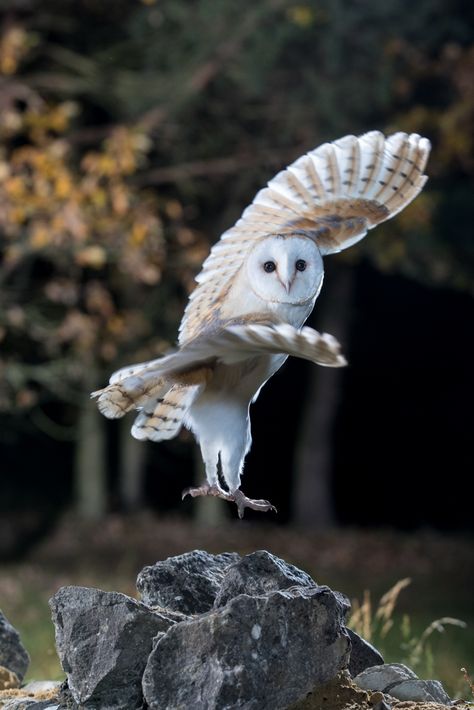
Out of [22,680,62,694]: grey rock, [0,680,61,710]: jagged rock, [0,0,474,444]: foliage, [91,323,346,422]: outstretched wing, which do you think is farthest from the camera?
[0,0,474,444]: foliage

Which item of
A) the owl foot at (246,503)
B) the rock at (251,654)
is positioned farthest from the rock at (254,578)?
the rock at (251,654)

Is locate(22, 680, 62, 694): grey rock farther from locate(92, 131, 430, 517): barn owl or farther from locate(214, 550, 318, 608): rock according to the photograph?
locate(92, 131, 430, 517): barn owl

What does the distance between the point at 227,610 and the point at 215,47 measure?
993cm

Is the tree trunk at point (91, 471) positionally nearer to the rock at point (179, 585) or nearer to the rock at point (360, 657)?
the rock at point (179, 585)

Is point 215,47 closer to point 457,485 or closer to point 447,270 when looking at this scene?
point 447,270

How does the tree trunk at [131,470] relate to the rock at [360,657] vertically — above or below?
below

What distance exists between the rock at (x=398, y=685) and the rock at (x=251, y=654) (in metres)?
0.43

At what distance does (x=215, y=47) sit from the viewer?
491 inches

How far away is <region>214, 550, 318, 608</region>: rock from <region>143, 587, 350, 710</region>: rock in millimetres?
296

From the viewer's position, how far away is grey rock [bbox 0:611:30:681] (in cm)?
456

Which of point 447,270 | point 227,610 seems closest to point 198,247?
point 447,270

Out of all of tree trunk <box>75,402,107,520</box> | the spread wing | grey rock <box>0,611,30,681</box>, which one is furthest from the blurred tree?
the spread wing

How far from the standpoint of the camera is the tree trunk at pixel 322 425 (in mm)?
17938

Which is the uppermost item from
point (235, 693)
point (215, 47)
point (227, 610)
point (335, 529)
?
point (215, 47)
